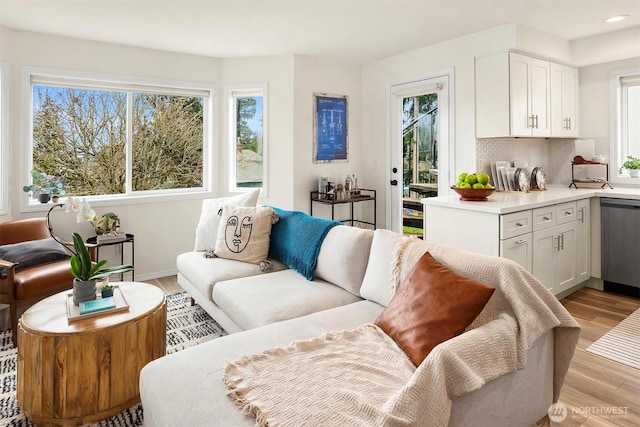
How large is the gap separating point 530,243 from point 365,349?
226 cm

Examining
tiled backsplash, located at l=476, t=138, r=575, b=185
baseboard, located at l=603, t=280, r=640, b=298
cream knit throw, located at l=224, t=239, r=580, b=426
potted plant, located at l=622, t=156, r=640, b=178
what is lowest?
baseboard, located at l=603, t=280, r=640, b=298

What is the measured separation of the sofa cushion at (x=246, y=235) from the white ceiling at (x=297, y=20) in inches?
64.7

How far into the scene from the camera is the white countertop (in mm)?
3131

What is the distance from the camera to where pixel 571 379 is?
93.8 inches

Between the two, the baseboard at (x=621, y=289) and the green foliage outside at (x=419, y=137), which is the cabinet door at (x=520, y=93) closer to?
the green foliage outside at (x=419, y=137)

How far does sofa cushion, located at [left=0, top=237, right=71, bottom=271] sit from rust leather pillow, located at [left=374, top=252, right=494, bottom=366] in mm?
2693

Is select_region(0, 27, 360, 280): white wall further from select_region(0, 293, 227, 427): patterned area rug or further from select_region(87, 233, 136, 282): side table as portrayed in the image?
select_region(0, 293, 227, 427): patterned area rug

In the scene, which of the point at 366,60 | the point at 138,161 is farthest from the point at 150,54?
the point at 366,60

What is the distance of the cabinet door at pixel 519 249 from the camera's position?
10.1 feet

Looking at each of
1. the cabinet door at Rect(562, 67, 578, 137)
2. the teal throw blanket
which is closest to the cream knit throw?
the teal throw blanket

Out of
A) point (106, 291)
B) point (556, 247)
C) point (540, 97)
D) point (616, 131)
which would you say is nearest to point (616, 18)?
point (540, 97)

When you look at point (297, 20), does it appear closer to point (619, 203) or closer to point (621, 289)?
point (619, 203)

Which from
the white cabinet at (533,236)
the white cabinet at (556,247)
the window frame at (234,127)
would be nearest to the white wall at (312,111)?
the window frame at (234,127)

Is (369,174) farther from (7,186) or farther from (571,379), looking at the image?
(7,186)
